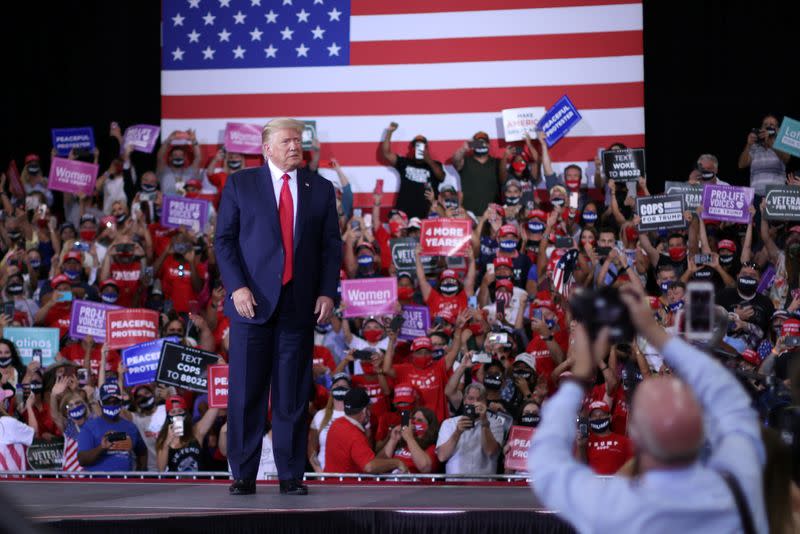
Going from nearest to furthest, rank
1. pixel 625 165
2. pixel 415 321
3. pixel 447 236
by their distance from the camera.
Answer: pixel 415 321
pixel 447 236
pixel 625 165

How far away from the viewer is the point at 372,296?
8.28 metres

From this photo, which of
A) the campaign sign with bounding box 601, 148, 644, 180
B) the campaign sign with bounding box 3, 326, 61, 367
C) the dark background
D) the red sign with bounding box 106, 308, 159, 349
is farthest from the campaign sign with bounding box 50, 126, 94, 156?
the campaign sign with bounding box 601, 148, 644, 180

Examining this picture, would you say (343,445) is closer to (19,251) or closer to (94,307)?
(94,307)

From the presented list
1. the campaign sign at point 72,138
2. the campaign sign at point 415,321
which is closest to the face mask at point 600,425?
the campaign sign at point 415,321

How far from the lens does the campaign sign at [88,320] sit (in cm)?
832

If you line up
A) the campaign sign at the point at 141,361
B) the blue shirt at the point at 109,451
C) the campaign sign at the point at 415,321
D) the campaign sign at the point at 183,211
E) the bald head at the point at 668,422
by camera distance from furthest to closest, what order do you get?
the campaign sign at the point at 183,211 < the campaign sign at the point at 415,321 < the campaign sign at the point at 141,361 < the blue shirt at the point at 109,451 < the bald head at the point at 668,422

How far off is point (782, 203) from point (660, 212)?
34.1 inches

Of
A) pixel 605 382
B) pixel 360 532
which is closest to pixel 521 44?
pixel 605 382

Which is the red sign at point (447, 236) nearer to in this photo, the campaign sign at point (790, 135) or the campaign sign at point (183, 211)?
the campaign sign at point (183, 211)

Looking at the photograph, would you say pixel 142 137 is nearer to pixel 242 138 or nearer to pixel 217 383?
pixel 242 138

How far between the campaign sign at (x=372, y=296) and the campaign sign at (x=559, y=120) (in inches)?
107

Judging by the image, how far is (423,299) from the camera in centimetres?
877

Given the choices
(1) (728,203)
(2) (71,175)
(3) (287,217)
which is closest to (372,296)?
(1) (728,203)

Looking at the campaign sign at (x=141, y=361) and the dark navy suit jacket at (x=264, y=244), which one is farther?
the campaign sign at (x=141, y=361)
